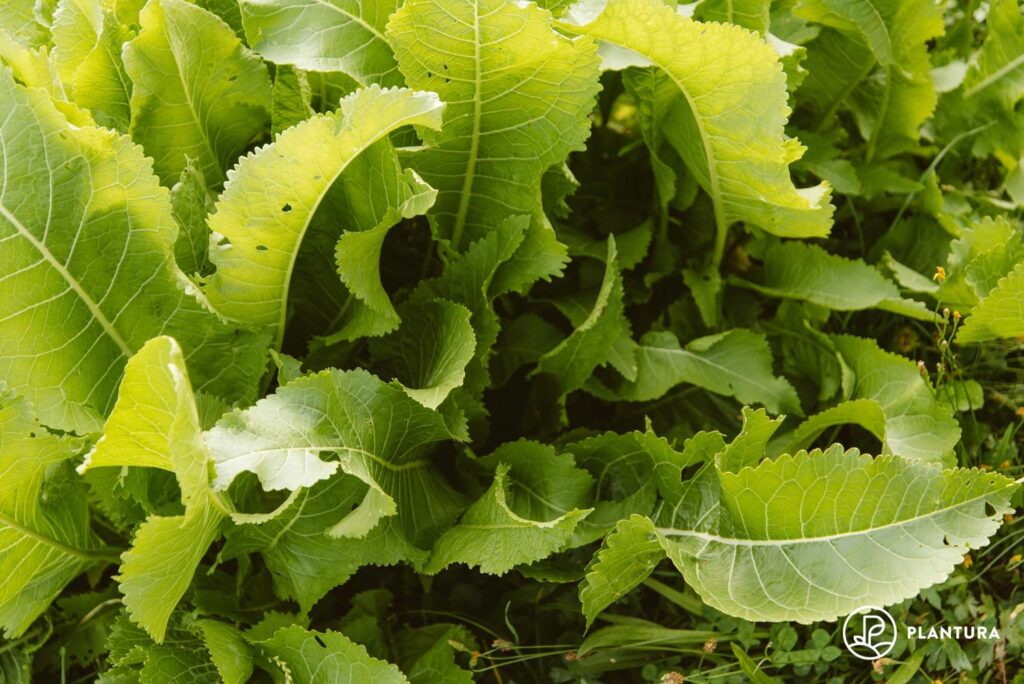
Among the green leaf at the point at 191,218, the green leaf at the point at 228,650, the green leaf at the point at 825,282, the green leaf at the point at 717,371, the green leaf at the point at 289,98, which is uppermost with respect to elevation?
the green leaf at the point at 289,98

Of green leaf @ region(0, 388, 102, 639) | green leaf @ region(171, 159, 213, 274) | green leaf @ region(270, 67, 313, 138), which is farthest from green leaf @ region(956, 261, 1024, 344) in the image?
green leaf @ region(0, 388, 102, 639)

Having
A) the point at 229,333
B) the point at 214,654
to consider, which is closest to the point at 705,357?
the point at 229,333

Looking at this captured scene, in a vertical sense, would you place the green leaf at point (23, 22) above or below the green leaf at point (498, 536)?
above

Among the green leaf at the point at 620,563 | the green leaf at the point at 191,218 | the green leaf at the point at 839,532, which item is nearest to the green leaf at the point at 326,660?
the green leaf at the point at 620,563

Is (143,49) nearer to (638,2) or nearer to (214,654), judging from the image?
(638,2)

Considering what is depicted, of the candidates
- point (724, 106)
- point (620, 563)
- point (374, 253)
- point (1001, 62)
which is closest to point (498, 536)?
point (620, 563)

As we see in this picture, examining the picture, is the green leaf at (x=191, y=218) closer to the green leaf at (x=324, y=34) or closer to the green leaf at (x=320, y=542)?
the green leaf at (x=324, y=34)

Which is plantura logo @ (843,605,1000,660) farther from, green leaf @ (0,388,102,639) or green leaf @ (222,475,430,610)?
green leaf @ (0,388,102,639)

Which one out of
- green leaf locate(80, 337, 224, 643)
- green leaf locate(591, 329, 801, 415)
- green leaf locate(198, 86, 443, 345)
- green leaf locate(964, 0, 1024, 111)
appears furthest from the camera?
green leaf locate(964, 0, 1024, 111)
